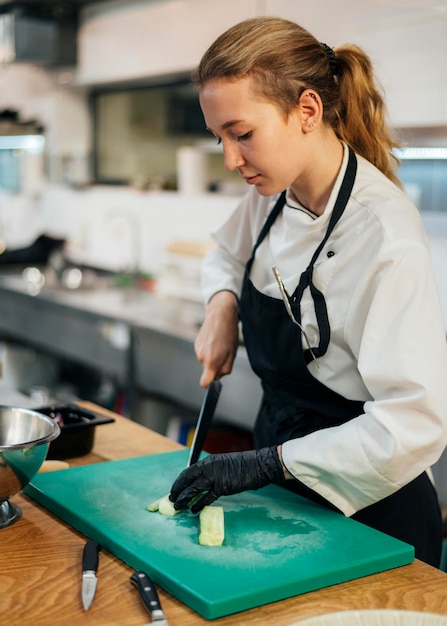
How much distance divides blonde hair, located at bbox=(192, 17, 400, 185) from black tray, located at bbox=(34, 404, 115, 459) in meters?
0.74

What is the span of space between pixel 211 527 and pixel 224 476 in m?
0.12

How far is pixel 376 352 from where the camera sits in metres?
1.41

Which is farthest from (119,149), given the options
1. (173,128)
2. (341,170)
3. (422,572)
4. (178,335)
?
(422,572)

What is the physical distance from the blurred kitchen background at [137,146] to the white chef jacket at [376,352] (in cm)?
123

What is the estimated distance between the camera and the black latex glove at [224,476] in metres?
1.40

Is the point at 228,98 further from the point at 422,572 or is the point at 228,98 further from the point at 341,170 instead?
the point at 422,572

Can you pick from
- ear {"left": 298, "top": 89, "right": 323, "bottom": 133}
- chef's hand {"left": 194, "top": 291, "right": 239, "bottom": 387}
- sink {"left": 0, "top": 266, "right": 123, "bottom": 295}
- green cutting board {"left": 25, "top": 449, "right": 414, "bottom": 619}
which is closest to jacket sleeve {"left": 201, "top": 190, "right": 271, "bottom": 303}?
chef's hand {"left": 194, "top": 291, "right": 239, "bottom": 387}

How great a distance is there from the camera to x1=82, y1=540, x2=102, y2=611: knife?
1.15 metres

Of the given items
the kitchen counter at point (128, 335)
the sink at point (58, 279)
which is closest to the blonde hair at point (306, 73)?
the kitchen counter at point (128, 335)

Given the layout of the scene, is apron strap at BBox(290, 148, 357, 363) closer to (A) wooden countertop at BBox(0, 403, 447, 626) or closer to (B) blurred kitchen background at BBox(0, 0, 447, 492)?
(A) wooden countertop at BBox(0, 403, 447, 626)

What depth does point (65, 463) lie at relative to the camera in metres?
1.68

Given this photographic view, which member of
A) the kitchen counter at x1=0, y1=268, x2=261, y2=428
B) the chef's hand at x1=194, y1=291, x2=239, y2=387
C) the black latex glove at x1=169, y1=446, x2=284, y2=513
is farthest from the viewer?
the kitchen counter at x1=0, y1=268, x2=261, y2=428

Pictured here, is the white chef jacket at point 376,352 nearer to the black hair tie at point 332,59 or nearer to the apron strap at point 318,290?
the apron strap at point 318,290

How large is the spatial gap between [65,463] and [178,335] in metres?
1.68
